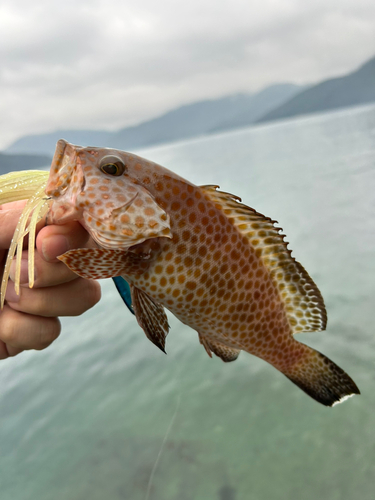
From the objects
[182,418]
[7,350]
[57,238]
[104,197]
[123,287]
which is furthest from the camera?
[182,418]

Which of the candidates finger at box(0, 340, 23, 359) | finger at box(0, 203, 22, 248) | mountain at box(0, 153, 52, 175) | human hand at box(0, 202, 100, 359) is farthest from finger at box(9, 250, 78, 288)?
mountain at box(0, 153, 52, 175)

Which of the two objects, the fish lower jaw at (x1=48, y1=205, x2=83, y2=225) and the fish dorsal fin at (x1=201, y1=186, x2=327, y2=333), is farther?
the fish dorsal fin at (x1=201, y1=186, x2=327, y2=333)

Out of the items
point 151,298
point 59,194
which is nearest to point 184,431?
point 151,298

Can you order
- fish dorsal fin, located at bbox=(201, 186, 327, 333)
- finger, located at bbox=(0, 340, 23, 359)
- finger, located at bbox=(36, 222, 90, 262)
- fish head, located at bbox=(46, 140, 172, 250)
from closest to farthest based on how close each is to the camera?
1. fish head, located at bbox=(46, 140, 172, 250)
2. finger, located at bbox=(36, 222, 90, 262)
3. fish dorsal fin, located at bbox=(201, 186, 327, 333)
4. finger, located at bbox=(0, 340, 23, 359)

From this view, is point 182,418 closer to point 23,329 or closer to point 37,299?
point 23,329

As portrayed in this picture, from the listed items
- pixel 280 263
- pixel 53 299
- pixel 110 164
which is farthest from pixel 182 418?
pixel 110 164

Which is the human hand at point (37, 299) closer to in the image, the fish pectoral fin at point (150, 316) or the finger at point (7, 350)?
the finger at point (7, 350)

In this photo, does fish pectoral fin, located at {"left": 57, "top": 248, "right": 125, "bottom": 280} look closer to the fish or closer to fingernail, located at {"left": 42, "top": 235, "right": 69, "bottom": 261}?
the fish
